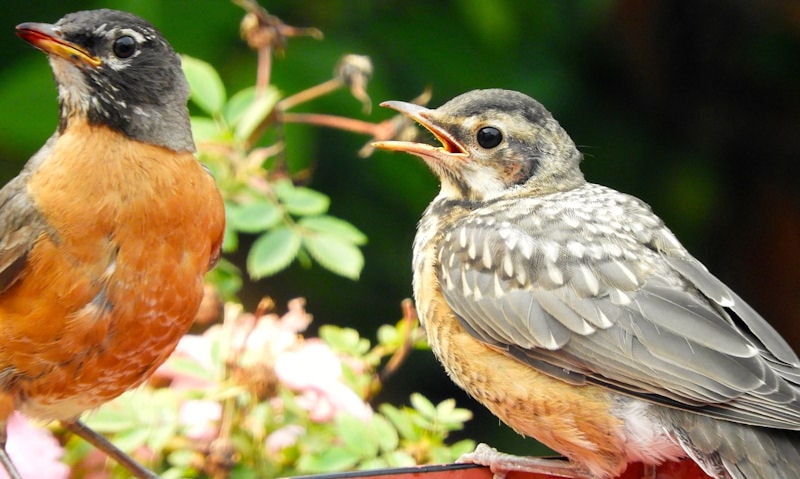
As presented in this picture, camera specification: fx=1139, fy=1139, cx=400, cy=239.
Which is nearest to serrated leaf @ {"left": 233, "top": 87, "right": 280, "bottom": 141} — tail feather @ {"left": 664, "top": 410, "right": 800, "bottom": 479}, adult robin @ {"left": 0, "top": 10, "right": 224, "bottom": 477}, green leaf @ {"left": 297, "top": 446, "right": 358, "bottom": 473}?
adult robin @ {"left": 0, "top": 10, "right": 224, "bottom": 477}

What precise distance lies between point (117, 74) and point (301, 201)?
0.56m

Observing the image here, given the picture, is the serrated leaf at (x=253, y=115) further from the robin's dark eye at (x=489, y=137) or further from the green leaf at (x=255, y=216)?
the robin's dark eye at (x=489, y=137)

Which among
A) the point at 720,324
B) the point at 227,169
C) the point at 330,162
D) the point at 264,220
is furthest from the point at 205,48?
the point at 720,324

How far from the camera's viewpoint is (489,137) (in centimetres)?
271

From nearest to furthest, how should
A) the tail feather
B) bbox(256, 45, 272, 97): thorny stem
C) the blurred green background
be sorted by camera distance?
the tail feather
bbox(256, 45, 272, 97): thorny stem
the blurred green background

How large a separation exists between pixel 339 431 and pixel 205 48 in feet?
5.80

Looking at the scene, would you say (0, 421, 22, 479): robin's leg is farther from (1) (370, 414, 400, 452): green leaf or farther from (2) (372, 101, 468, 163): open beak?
(2) (372, 101, 468, 163): open beak

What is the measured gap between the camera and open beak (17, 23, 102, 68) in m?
2.07

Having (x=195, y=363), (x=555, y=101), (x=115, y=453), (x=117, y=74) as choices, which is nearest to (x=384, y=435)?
(x=195, y=363)

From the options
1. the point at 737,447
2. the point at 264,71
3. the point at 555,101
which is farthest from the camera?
the point at 555,101

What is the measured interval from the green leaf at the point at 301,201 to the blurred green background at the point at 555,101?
0.84m

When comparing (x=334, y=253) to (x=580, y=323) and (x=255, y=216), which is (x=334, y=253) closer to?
(x=255, y=216)

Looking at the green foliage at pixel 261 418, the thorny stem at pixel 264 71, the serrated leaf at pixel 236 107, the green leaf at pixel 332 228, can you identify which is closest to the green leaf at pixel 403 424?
the green foliage at pixel 261 418

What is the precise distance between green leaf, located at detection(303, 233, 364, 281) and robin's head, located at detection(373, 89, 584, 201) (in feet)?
0.91
